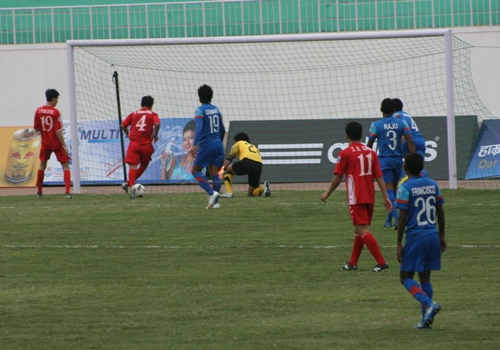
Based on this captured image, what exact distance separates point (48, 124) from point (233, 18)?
11041mm

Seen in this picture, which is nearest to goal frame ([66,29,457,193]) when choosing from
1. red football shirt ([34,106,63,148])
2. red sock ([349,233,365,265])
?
red football shirt ([34,106,63,148])

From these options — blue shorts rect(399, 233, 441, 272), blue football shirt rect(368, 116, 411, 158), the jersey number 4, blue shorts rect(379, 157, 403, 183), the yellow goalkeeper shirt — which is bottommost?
blue shorts rect(399, 233, 441, 272)

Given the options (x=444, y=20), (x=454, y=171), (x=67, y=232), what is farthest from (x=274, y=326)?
(x=444, y=20)

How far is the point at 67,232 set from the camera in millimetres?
14219

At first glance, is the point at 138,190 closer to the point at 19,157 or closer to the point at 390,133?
the point at 19,157

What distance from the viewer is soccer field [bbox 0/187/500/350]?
752 centimetres

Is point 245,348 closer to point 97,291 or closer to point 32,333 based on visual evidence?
point 32,333

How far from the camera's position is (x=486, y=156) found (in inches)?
887

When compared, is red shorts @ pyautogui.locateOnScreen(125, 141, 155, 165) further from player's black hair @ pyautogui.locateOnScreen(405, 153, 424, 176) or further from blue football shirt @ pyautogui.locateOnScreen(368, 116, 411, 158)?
player's black hair @ pyautogui.locateOnScreen(405, 153, 424, 176)

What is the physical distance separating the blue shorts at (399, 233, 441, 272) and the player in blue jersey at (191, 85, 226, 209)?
29.2 ft

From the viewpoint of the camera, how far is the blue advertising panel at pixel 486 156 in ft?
73.3

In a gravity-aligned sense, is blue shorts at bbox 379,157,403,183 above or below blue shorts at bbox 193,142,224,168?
below

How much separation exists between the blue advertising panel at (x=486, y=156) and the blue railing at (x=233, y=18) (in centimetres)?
633

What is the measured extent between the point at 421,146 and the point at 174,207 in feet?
16.2
